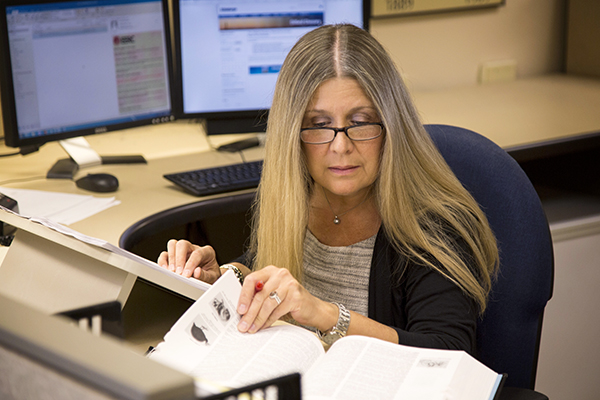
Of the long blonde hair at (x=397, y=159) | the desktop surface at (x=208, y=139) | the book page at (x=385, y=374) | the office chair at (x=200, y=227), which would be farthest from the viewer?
the desktop surface at (x=208, y=139)

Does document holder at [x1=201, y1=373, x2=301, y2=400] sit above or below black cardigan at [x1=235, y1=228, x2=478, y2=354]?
above

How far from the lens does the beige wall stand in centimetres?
238

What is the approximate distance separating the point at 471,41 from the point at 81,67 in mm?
1558

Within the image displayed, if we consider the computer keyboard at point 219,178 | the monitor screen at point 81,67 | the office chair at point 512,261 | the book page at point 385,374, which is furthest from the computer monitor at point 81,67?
the book page at point 385,374

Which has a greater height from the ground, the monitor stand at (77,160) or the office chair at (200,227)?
the monitor stand at (77,160)

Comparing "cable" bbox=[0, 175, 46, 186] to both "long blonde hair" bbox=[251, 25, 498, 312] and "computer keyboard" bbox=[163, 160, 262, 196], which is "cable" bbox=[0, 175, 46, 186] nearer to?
"computer keyboard" bbox=[163, 160, 262, 196]

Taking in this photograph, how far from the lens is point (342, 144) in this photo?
1025 millimetres

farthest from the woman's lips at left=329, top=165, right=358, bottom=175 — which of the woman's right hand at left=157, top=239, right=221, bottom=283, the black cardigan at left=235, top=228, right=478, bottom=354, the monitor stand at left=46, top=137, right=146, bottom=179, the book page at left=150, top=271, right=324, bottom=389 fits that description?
the monitor stand at left=46, top=137, right=146, bottom=179

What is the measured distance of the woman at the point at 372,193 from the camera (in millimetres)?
989

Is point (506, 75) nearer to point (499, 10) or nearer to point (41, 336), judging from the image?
point (499, 10)

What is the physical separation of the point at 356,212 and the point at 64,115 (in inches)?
34.1

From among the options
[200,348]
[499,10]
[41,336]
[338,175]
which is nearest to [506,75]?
[499,10]

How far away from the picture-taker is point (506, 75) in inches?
103

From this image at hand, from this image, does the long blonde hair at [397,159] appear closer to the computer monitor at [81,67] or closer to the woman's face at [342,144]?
the woman's face at [342,144]
